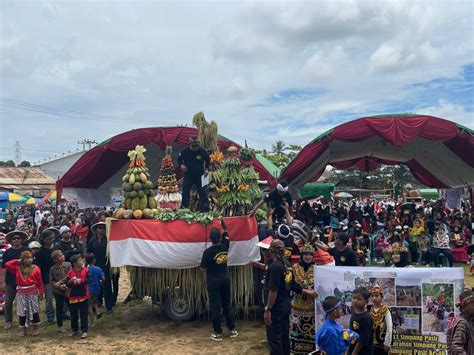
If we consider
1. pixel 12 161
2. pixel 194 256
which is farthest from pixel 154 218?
pixel 12 161

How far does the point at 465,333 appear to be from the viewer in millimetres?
3574

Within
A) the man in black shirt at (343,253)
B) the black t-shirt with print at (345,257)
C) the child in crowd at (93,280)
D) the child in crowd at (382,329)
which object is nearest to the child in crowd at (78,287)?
the child in crowd at (93,280)

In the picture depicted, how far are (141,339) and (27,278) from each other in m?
2.13

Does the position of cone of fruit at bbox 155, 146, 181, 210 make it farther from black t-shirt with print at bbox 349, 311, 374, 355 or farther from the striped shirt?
black t-shirt with print at bbox 349, 311, 374, 355

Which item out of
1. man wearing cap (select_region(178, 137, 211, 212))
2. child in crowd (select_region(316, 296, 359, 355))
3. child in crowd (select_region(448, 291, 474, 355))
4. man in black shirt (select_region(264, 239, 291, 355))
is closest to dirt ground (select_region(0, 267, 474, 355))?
man in black shirt (select_region(264, 239, 291, 355))

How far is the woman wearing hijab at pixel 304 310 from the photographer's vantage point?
17.5 feet

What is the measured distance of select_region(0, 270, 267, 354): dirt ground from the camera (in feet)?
20.8

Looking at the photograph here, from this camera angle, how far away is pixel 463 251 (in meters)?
12.9

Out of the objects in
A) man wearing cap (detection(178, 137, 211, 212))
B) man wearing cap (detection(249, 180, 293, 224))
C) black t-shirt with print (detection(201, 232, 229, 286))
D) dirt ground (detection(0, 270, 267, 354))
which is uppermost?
man wearing cap (detection(178, 137, 211, 212))

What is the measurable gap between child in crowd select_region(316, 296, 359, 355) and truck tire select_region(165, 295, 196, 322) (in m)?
3.80

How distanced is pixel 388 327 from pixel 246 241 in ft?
10.6

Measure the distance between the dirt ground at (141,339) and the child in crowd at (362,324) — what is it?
2133 millimetres

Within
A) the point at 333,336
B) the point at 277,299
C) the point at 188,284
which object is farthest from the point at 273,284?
the point at 188,284

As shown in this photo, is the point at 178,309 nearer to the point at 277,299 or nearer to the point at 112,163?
the point at 277,299
